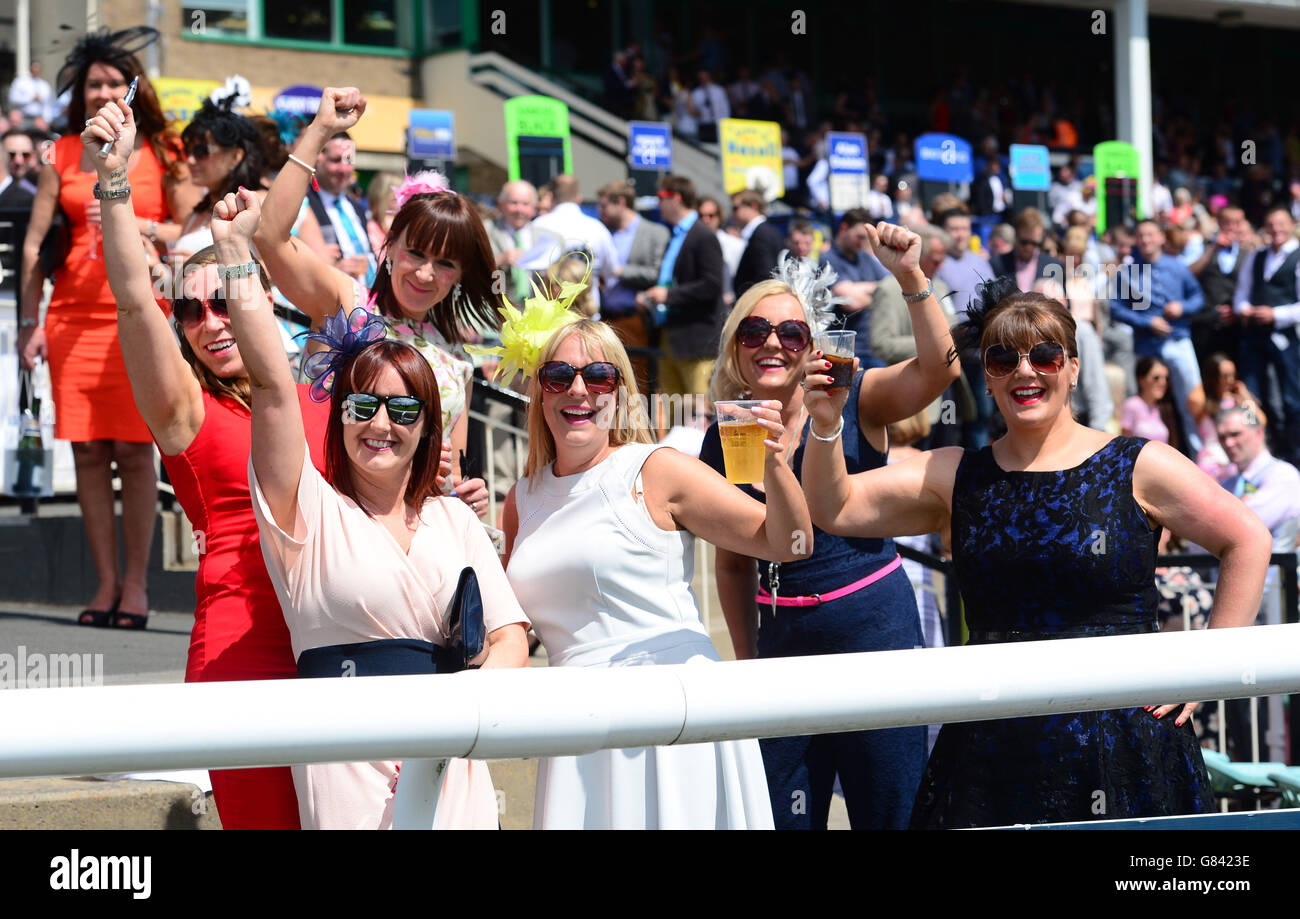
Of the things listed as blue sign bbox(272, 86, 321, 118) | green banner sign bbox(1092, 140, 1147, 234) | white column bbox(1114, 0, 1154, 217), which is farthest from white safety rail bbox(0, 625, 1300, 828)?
white column bbox(1114, 0, 1154, 217)

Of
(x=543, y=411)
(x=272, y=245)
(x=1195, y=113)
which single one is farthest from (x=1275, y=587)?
(x=1195, y=113)

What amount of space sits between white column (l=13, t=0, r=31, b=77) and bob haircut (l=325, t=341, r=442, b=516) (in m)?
16.5

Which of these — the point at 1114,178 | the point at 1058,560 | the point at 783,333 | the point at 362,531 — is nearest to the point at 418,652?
the point at 362,531

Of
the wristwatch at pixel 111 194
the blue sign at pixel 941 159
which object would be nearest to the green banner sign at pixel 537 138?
the blue sign at pixel 941 159

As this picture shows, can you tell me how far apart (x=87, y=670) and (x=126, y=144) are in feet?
7.59

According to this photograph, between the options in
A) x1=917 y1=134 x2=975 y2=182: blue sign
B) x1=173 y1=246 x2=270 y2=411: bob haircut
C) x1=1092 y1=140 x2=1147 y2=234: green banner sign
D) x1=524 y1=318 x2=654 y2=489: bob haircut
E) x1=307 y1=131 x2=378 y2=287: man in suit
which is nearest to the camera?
x1=173 y1=246 x2=270 y2=411: bob haircut

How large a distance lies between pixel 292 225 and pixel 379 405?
0.86 meters

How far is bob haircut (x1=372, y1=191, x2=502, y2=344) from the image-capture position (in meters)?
3.62

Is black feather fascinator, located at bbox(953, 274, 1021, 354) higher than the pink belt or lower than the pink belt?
higher

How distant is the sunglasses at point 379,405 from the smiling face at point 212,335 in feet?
1.34

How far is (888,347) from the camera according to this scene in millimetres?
7969

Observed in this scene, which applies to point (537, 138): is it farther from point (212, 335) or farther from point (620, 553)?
point (620, 553)

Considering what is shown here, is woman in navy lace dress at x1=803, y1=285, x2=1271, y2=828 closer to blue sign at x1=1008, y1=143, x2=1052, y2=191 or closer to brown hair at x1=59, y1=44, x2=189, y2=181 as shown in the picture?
brown hair at x1=59, y1=44, x2=189, y2=181

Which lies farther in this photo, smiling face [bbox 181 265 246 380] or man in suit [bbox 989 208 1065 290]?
man in suit [bbox 989 208 1065 290]
